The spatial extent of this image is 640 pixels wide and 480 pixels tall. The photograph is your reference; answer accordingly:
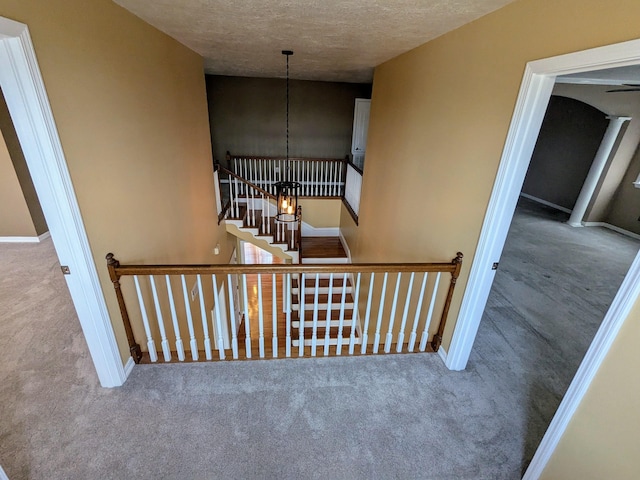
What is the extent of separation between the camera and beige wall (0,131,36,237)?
4.09 meters

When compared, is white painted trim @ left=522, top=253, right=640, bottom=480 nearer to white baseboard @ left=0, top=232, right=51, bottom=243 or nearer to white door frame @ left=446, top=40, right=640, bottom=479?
white door frame @ left=446, top=40, right=640, bottom=479

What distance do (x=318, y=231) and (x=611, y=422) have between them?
19.8 ft

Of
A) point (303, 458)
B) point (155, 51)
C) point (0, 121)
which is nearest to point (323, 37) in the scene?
point (155, 51)

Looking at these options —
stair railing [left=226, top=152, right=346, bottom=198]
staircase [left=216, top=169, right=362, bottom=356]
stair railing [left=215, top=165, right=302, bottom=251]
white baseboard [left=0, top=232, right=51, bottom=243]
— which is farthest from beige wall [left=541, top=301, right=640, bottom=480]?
white baseboard [left=0, top=232, right=51, bottom=243]

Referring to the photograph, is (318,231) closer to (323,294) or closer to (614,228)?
(323,294)

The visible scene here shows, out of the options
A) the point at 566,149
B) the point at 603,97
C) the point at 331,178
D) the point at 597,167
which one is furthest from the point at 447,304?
the point at 566,149

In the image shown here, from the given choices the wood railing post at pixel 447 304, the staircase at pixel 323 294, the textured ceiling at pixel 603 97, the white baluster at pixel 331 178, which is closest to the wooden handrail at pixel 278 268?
the wood railing post at pixel 447 304

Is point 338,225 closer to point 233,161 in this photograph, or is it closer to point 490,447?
point 233,161

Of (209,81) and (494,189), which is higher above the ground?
(209,81)

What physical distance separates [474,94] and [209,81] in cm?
604

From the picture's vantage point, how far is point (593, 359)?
1.19 meters

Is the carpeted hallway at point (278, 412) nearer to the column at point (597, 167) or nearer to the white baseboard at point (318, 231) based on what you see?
the white baseboard at point (318, 231)

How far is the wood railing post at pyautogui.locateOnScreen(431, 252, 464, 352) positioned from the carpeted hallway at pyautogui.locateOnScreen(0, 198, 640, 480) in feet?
0.40

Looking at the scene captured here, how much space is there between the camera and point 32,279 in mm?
3418
